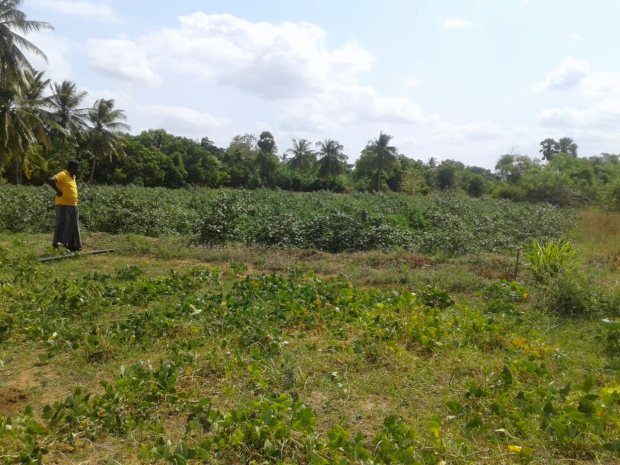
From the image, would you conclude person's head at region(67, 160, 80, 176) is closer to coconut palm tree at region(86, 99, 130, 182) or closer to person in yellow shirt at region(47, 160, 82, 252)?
person in yellow shirt at region(47, 160, 82, 252)

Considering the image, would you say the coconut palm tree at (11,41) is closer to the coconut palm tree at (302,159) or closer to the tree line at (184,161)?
the tree line at (184,161)

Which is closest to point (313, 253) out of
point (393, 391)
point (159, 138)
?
point (393, 391)

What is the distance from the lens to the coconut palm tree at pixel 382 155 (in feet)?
158

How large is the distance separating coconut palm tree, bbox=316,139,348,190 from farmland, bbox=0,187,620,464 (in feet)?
142

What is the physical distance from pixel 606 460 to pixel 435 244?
310 inches

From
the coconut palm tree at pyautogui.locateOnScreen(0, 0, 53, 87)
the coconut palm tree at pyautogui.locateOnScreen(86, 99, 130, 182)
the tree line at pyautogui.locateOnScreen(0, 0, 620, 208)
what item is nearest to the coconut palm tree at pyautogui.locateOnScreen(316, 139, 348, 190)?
the tree line at pyautogui.locateOnScreen(0, 0, 620, 208)

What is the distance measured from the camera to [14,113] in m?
23.0

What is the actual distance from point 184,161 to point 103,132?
1093cm

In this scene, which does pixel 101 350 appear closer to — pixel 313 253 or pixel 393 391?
pixel 393 391

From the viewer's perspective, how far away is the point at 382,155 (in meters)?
48.5

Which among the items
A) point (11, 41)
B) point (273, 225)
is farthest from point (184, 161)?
point (273, 225)

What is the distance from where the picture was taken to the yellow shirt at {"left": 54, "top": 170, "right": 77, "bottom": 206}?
26.4 feet

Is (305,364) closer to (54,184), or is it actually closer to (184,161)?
(54,184)

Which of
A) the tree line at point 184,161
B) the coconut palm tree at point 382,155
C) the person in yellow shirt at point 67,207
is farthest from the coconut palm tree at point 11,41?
the coconut palm tree at point 382,155
